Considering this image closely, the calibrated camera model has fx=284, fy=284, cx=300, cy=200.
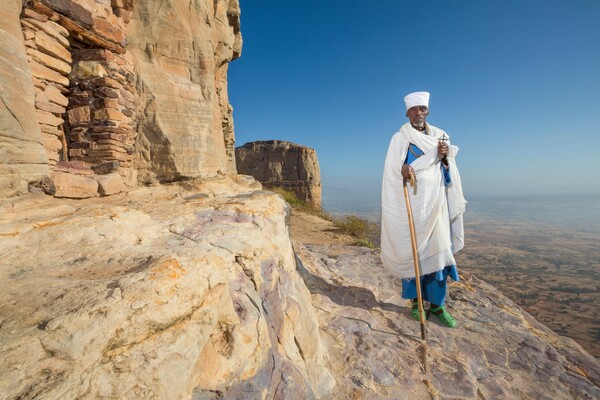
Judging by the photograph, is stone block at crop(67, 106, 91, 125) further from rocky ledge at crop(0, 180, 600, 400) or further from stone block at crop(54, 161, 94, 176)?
rocky ledge at crop(0, 180, 600, 400)

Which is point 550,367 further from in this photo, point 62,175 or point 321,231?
point 321,231

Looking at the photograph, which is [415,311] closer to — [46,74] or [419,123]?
[419,123]

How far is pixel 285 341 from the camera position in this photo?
2.20 m

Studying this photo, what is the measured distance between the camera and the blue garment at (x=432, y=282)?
134 inches

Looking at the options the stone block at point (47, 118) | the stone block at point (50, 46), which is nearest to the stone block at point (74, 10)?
the stone block at point (50, 46)

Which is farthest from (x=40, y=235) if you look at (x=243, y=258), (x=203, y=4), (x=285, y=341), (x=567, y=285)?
(x=567, y=285)

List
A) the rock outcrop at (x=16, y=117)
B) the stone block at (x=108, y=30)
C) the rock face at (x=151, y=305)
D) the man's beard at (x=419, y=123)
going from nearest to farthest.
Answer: the rock face at (x=151, y=305) < the rock outcrop at (x=16, y=117) < the stone block at (x=108, y=30) < the man's beard at (x=419, y=123)

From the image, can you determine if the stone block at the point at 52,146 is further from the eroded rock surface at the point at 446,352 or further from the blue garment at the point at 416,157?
the blue garment at the point at 416,157

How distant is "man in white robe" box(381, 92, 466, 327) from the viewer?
3.39m

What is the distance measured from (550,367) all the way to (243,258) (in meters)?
3.11

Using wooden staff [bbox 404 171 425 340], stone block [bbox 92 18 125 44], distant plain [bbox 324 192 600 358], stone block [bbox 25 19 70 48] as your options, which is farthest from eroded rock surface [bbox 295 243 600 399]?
distant plain [bbox 324 192 600 358]

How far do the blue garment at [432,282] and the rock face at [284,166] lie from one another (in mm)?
28489

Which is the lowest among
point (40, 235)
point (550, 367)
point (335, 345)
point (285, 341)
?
point (550, 367)

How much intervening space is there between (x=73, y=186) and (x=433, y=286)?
13.1ft
